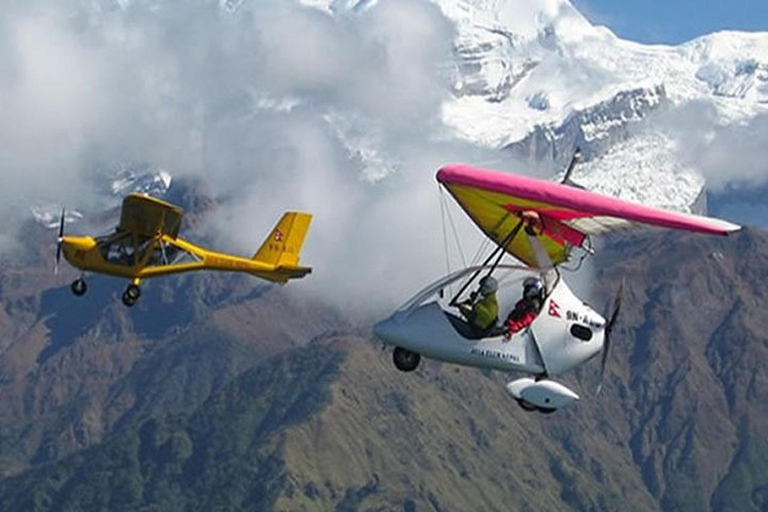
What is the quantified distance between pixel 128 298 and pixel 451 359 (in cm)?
3392

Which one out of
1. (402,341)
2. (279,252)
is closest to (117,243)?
(279,252)

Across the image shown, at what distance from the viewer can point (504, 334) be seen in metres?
55.0

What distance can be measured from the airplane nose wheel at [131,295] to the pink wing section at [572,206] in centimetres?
3375

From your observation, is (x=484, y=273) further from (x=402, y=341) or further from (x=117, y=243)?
(x=117, y=243)

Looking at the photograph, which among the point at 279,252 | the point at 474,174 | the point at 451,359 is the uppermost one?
the point at 474,174

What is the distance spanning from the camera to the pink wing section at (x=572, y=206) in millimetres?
49094

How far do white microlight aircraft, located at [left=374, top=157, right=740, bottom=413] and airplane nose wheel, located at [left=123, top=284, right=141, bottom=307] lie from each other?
32.3 meters

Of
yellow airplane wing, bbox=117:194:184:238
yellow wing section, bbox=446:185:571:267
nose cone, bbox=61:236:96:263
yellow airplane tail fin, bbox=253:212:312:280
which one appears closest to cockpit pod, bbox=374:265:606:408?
yellow wing section, bbox=446:185:571:267

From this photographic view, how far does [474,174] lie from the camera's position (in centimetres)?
5406

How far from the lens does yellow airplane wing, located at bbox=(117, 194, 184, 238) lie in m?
88.2

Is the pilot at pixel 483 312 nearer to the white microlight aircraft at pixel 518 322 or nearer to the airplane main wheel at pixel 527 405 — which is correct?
the white microlight aircraft at pixel 518 322

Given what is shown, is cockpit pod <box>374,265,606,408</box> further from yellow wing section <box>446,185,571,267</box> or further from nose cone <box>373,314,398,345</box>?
yellow wing section <box>446,185,571,267</box>

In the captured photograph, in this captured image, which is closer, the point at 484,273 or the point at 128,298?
the point at 484,273

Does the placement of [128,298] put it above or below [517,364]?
below
